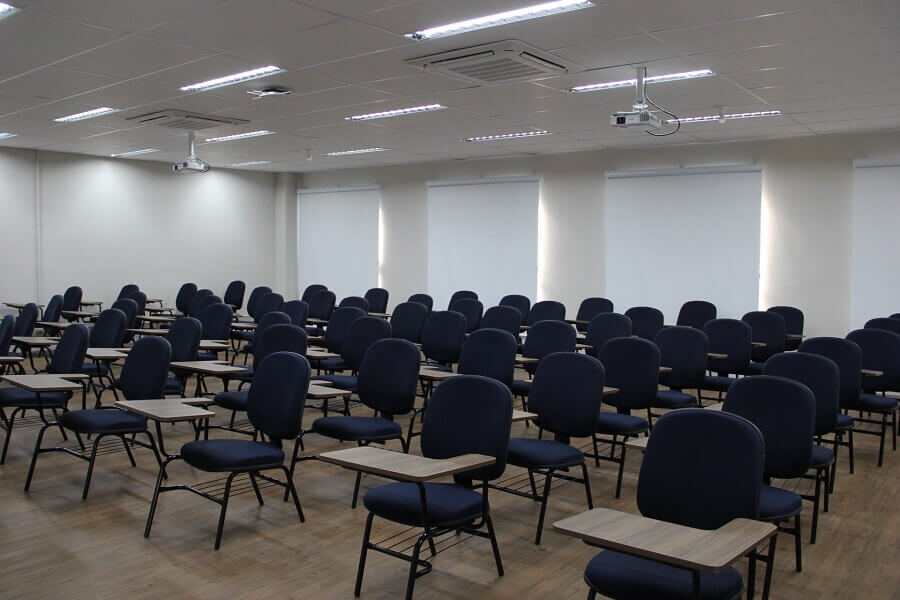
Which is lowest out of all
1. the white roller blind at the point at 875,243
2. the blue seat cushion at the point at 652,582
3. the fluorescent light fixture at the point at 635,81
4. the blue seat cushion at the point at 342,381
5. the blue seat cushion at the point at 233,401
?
the blue seat cushion at the point at 652,582

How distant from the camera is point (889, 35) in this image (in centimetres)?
536

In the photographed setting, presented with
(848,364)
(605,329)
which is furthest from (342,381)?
(848,364)

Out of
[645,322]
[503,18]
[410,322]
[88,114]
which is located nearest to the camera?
[503,18]

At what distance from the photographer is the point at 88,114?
9.23 meters

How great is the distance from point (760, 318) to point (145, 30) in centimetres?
685

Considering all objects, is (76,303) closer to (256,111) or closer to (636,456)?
(256,111)

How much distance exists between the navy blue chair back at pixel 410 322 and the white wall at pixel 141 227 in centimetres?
707

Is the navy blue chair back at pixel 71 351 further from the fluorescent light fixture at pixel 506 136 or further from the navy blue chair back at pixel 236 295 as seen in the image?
the navy blue chair back at pixel 236 295

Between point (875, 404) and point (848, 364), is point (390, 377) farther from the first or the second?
point (875, 404)

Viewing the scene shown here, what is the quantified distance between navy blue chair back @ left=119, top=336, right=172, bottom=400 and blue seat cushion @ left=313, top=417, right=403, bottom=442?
1.20m

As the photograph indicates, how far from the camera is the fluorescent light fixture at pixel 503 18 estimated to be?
4898 millimetres

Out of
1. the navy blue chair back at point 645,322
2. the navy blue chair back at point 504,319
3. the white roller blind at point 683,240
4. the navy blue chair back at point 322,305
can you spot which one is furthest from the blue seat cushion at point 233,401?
the white roller blind at point 683,240

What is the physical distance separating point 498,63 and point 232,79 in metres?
2.63

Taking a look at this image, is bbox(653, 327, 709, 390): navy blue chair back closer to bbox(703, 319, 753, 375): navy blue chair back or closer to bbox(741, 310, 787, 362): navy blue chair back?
bbox(703, 319, 753, 375): navy blue chair back
